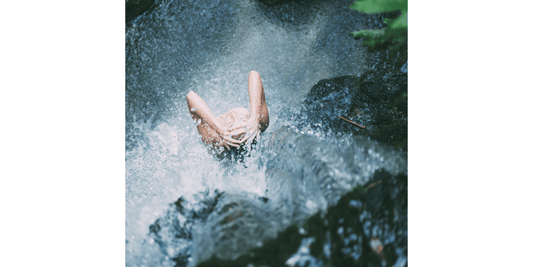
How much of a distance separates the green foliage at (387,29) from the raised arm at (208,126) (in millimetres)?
983

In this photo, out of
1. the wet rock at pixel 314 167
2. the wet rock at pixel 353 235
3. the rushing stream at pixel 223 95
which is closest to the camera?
the wet rock at pixel 353 235

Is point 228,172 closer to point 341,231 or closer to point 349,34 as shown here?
point 341,231

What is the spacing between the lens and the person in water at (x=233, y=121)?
1383 millimetres

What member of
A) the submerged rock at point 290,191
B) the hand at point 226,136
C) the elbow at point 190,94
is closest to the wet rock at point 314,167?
the submerged rock at point 290,191

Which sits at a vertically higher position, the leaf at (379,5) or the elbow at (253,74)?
the leaf at (379,5)

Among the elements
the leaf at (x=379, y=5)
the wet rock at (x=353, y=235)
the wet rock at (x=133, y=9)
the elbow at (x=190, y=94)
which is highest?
the wet rock at (x=133, y=9)

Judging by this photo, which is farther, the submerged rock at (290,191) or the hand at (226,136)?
the hand at (226,136)

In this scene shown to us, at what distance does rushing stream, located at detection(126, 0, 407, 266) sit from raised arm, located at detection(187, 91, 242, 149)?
4 centimetres

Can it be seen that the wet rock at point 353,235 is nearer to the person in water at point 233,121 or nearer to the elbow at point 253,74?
the person in water at point 233,121

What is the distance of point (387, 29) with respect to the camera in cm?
135

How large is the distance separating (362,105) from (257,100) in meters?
0.62

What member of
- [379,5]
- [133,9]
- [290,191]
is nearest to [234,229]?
[290,191]

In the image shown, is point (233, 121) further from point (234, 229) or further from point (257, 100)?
point (234, 229)

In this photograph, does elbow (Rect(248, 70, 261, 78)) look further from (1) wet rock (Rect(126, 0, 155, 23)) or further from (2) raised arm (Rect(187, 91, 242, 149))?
(1) wet rock (Rect(126, 0, 155, 23))
